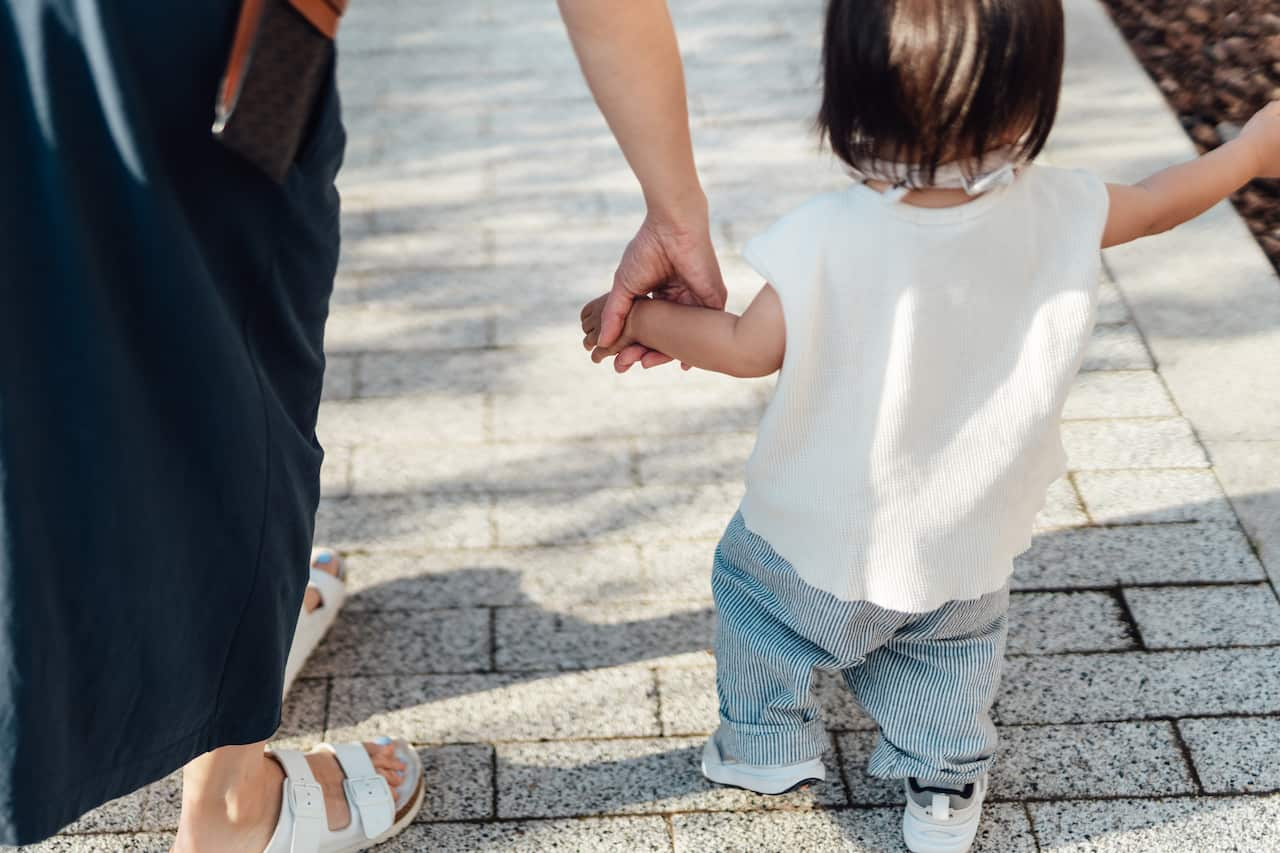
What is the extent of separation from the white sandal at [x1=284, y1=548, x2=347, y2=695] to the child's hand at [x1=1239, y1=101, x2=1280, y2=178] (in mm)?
1713

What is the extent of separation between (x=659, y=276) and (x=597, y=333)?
0.13m

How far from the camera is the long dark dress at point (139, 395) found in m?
1.31

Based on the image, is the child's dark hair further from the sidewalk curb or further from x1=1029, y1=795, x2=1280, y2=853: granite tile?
the sidewalk curb

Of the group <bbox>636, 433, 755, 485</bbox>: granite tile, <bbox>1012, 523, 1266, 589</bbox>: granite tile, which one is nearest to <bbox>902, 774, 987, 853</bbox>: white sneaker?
<bbox>1012, 523, 1266, 589</bbox>: granite tile

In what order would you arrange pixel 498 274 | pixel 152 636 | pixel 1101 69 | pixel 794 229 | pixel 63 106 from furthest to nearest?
1. pixel 1101 69
2. pixel 498 274
3. pixel 794 229
4. pixel 152 636
5. pixel 63 106

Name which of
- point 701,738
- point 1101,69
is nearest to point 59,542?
point 701,738

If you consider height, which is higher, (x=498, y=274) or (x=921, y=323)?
(x=921, y=323)

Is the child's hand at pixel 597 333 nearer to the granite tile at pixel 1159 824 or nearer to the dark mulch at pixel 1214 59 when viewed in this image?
the granite tile at pixel 1159 824

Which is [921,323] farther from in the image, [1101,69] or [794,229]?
[1101,69]

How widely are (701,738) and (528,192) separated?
6.84ft

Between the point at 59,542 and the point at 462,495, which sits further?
the point at 462,495

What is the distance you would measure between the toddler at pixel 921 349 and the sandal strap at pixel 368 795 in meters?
0.61

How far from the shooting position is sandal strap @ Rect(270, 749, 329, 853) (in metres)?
2.08

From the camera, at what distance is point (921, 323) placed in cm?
169
